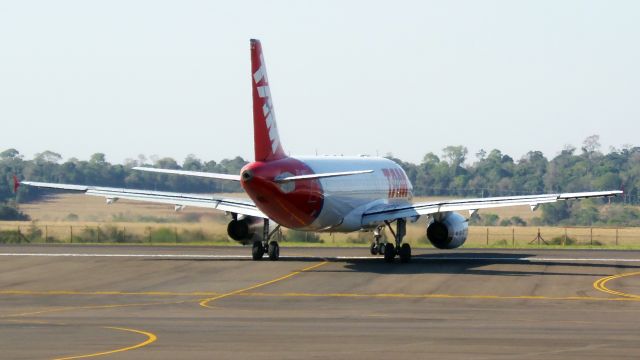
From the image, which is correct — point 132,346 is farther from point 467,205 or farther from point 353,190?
point 353,190

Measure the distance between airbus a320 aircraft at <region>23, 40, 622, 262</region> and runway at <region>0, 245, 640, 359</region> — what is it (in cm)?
144

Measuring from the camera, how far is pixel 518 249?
238 ft

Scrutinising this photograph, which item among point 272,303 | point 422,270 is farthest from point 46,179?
point 272,303

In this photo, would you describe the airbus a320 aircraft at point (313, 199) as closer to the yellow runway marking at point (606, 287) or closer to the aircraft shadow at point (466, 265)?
the aircraft shadow at point (466, 265)

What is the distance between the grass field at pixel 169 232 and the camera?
270 ft

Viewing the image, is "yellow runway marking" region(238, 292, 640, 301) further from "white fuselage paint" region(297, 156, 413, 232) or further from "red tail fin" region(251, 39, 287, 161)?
"white fuselage paint" region(297, 156, 413, 232)

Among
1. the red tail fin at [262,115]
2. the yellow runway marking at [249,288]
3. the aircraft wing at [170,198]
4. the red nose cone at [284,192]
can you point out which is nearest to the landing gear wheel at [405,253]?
the yellow runway marking at [249,288]

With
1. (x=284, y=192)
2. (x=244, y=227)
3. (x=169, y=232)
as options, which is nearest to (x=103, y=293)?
(x=284, y=192)

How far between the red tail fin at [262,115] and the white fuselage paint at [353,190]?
2662 mm

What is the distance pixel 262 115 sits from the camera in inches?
2048

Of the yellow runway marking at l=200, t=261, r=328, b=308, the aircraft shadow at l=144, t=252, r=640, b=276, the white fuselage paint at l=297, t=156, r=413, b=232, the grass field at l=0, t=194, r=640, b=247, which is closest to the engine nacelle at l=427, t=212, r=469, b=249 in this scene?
the aircraft shadow at l=144, t=252, r=640, b=276

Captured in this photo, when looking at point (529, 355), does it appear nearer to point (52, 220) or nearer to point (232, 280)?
point (232, 280)

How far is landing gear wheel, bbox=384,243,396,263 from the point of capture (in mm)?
57594

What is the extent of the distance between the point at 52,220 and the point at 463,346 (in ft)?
339
